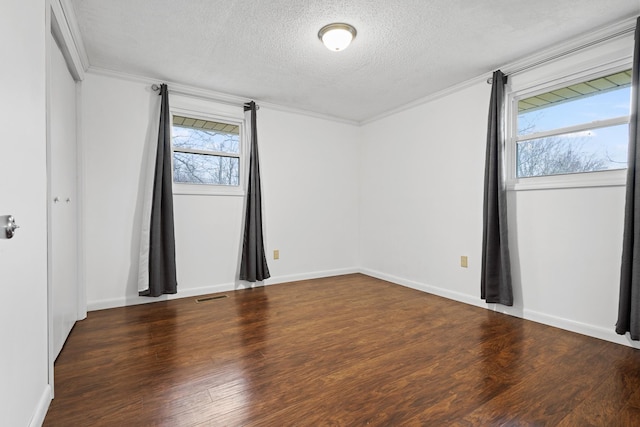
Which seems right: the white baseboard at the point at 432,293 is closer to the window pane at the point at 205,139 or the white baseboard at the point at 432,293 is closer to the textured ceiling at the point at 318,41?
the window pane at the point at 205,139

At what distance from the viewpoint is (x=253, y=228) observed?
3668 mm

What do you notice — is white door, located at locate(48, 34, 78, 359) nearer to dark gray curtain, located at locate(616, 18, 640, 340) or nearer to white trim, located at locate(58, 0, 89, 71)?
white trim, located at locate(58, 0, 89, 71)

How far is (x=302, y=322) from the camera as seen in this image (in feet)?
8.71

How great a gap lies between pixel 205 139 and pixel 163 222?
1129mm

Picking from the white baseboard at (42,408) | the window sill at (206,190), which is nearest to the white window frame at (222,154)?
the window sill at (206,190)

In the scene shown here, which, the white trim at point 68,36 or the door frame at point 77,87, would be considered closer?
the door frame at point 77,87

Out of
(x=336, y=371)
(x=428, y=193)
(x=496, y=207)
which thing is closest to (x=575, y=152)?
(x=496, y=207)

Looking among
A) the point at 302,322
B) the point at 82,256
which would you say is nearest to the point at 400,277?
the point at 302,322

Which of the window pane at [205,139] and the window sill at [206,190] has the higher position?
the window pane at [205,139]

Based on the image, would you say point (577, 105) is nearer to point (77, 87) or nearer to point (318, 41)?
point (318, 41)

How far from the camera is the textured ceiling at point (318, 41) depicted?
2.05 m

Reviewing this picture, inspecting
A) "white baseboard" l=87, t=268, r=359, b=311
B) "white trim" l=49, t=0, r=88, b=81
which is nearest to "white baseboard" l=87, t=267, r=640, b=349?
"white baseboard" l=87, t=268, r=359, b=311

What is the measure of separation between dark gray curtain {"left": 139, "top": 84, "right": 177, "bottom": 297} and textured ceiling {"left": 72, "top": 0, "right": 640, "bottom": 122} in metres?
0.59

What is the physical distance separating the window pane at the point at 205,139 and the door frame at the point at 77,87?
0.92 m
